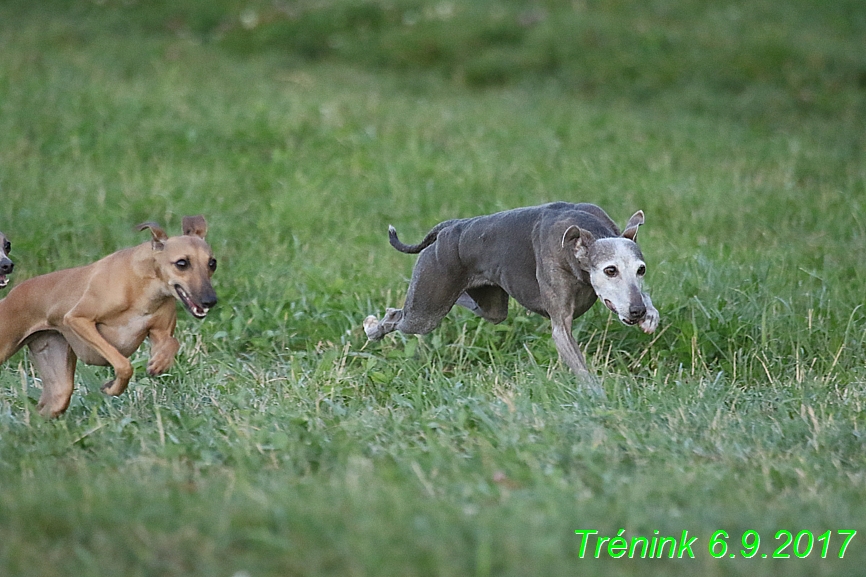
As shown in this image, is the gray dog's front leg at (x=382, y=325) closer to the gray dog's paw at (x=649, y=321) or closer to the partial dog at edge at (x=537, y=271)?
the partial dog at edge at (x=537, y=271)

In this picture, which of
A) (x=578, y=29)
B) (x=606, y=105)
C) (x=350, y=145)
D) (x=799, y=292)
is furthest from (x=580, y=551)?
(x=578, y=29)

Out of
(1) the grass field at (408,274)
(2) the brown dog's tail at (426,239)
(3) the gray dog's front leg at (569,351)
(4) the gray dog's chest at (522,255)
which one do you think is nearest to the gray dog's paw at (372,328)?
(1) the grass field at (408,274)

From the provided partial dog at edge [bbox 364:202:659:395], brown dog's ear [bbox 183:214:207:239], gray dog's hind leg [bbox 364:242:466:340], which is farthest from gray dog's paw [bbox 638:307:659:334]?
brown dog's ear [bbox 183:214:207:239]

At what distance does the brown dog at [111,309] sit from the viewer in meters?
5.50

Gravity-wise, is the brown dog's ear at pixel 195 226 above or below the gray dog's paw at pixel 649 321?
above

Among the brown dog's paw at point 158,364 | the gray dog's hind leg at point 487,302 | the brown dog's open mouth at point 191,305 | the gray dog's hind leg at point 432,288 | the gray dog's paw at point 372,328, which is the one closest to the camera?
the brown dog's open mouth at point 191,305

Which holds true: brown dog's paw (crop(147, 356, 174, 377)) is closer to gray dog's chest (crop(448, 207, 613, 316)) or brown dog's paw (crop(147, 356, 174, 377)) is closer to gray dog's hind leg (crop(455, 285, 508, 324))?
gray dog's chest (crop(448, 207, 613, 316))

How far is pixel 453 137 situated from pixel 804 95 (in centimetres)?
566

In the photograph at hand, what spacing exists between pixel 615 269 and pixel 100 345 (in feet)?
9.00

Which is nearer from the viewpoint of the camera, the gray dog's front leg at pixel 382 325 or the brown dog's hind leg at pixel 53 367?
the brown dog's hind leg at pixel 53 367

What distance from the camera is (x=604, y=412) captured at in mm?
5395

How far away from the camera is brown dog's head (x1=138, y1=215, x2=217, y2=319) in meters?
5.37

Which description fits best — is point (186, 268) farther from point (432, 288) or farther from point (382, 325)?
point (382, 325)

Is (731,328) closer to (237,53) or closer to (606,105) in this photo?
(606,105)
